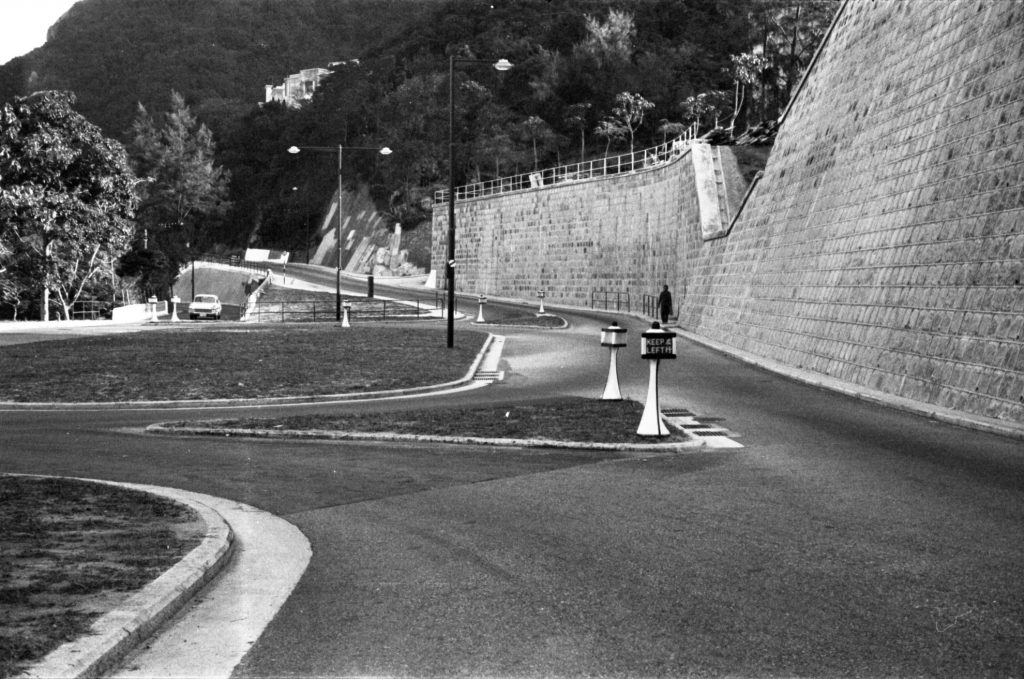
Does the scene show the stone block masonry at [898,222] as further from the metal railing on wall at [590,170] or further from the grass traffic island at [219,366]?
the metal railing on wall at [590,170]

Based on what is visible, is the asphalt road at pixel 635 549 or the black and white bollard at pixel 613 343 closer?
the asphalt road at pixel 635 549

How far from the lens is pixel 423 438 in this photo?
1271 centimetres

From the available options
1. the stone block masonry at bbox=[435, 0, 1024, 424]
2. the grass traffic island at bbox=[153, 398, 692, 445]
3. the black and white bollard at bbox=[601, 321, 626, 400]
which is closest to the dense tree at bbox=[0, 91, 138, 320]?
the stone block masonry at bbox=[435, 0, 1024, 424]

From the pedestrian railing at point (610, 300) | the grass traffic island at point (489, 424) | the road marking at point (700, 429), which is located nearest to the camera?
the road marking at point (700, 429)

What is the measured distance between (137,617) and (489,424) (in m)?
8.80

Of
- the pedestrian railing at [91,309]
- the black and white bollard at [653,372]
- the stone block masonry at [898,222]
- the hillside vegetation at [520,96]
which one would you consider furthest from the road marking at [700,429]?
the hillside vegetation at [520,96]

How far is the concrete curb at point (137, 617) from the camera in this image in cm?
433

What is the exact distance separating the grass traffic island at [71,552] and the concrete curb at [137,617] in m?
0.07

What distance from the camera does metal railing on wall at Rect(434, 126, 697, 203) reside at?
60.7m

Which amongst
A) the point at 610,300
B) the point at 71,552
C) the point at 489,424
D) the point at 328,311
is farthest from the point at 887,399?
the point at 610,300

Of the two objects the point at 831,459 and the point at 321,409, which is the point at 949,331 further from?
the point at 321,409

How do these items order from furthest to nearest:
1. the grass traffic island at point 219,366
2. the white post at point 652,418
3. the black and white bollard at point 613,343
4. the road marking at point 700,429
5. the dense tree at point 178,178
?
the dense tree at point 178,178 → the grass traffic island at point 219,366 → the black and white bollard at point 613,343 → the white post at point 652,418 → the road marking at point 700,429

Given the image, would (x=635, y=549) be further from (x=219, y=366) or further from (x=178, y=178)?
(x=178, y=178)

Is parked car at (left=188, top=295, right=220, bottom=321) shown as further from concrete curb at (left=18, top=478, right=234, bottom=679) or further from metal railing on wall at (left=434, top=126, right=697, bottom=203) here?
concrete curb at (left=18, top=478, right=234, bottom=679)
